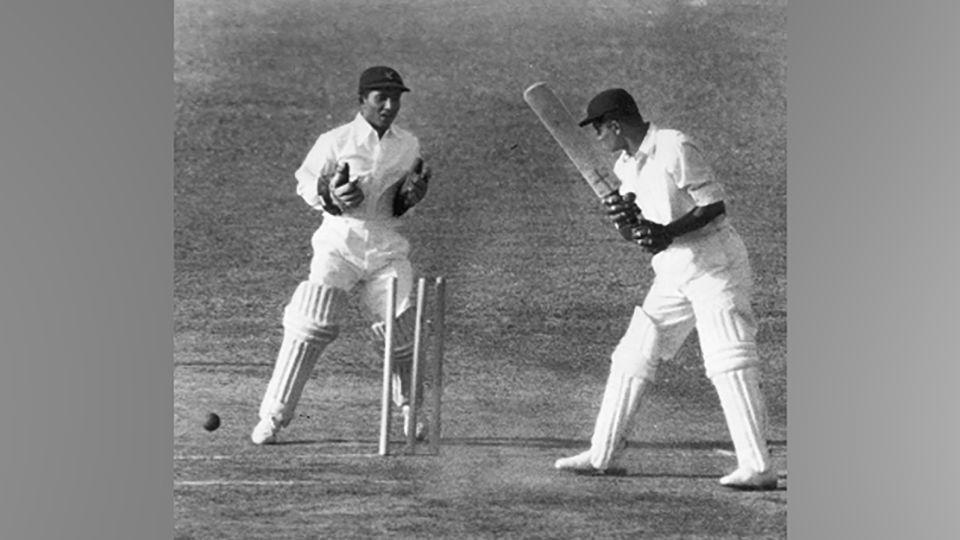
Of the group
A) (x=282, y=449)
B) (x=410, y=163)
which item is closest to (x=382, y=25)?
(x=410, y=163)

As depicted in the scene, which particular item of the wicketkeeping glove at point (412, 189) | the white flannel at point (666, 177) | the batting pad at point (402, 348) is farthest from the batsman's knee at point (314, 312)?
the white flannel at point (666, 177)

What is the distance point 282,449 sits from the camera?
7.13 metres

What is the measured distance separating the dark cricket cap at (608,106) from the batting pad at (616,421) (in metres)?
1.22

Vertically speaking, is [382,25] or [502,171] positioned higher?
[382,25]

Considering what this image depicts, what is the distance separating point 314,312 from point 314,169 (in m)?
0.67

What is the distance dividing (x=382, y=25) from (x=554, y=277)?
1.43 meters

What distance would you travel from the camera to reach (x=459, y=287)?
716 cm

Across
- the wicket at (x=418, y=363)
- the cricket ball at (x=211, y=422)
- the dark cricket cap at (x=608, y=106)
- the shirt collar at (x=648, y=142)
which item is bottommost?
the cricket ball at (x=211, y=422)

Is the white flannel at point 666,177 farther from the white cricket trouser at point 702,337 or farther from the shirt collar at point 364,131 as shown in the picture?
the shirt collar at point 364,131

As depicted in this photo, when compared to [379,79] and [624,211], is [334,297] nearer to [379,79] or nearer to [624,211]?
[379,79]

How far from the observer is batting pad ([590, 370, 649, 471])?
281 inches

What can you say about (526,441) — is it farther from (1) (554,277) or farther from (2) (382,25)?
(2) (382,25)

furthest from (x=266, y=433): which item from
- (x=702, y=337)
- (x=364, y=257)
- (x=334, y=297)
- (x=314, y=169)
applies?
(x=702, y=337)

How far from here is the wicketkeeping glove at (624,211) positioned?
7152 mm
